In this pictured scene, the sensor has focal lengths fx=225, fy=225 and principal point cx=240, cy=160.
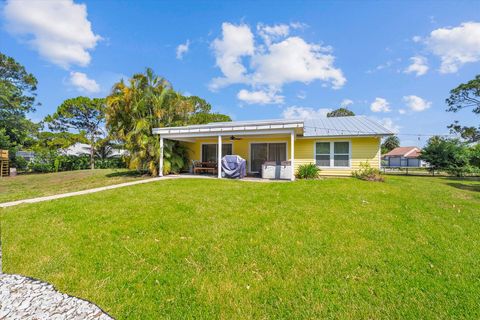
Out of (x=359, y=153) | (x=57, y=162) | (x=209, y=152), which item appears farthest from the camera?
(x=57, y=162)

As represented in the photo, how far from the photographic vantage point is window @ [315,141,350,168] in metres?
12.2

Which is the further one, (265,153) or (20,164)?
(20,164)

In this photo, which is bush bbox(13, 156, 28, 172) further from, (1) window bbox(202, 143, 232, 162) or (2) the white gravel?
(2) the white gravel

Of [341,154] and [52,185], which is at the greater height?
[341,154]

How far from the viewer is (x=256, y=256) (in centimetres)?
354

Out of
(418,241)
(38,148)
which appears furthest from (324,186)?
(38,148)

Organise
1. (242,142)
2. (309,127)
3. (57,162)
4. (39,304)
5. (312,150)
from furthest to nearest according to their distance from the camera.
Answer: (57,162), (242,142), (309,127), (312,150), (39,304)

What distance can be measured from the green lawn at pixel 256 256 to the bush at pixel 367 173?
4053 mm

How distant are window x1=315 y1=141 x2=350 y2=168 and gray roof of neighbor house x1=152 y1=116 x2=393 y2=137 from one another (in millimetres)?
691

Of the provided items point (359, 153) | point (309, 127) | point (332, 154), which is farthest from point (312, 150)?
point (359, 153)

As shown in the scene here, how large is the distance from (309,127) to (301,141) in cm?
125

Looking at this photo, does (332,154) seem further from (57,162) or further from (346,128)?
(57,162)

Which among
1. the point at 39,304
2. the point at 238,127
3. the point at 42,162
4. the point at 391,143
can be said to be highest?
the point at 391,143

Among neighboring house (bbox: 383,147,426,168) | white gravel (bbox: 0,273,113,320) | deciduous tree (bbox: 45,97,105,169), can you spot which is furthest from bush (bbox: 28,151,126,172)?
neighboring house (bbox: 383,147,426,168)
